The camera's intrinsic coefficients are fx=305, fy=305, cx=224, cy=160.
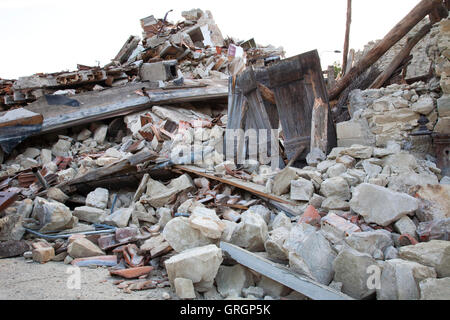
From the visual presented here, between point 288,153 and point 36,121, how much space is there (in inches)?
209

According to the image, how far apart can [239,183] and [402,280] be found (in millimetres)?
2654

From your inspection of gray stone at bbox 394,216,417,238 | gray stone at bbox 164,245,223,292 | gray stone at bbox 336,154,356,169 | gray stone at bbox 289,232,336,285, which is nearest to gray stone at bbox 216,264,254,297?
gray stone at bbox 164,245,223,292

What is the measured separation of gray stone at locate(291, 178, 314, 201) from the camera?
3.81 meters

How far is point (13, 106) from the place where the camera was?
773 centimetres

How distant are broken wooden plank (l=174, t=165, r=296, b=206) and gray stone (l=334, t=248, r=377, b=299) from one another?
4.90 ft

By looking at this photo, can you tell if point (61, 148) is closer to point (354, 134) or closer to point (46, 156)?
point (46, 156)

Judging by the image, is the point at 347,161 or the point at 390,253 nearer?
the point at 390,253

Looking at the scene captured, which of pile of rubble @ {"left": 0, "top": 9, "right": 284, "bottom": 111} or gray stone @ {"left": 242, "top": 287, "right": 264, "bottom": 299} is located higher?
pile of rubble @ {"left": 0, "top": 9, "right": 284, "bottom": 111}

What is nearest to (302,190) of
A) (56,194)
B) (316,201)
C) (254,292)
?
(316,201)

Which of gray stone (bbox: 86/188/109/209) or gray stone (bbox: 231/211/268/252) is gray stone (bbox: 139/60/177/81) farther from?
gray stone (bbox: 231/211/268/252)

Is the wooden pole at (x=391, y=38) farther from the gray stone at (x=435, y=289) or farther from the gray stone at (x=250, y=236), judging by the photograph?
the gray stone at (x=435, y=289)

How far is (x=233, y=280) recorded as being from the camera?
8.25 feet

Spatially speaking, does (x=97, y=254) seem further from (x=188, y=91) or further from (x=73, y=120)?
(x=188, y=91)
